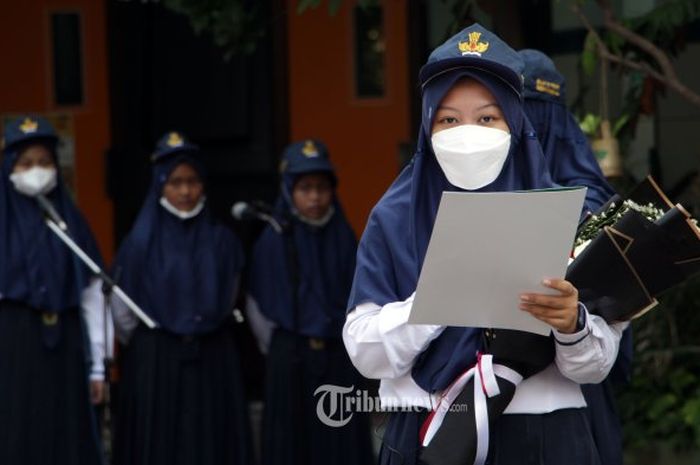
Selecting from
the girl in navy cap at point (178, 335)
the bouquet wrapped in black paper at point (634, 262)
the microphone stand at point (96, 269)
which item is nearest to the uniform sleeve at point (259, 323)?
the girl in navy cap at point (178, 335)

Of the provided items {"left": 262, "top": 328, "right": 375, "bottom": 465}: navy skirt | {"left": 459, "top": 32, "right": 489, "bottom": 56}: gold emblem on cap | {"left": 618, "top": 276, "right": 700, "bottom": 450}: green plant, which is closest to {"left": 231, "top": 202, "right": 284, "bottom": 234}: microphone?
{"left": 262, "top": 328, "right": 375, "bottom": 465}: navy skirt

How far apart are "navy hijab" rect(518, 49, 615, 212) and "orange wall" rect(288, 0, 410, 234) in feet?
11.1

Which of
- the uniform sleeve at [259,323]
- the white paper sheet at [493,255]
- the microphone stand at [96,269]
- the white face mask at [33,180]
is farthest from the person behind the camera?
the uniform sleeve at [259,323]

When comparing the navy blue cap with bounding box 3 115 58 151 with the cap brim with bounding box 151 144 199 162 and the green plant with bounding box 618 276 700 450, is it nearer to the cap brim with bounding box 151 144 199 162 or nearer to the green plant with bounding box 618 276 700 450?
the cap brim with bounding box 151 144 199 162

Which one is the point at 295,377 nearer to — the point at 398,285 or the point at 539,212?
the point at 398,285

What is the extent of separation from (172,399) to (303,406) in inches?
26.0

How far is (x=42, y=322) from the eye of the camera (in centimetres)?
606

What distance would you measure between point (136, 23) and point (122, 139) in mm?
717

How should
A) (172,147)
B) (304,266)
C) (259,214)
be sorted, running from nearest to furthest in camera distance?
(259,214), (172,147), (304,266)

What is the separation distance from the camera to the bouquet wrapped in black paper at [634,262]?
9.92 ft

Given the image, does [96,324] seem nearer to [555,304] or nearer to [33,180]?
[33,180]

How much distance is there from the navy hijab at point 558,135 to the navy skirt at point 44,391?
9.37 ft

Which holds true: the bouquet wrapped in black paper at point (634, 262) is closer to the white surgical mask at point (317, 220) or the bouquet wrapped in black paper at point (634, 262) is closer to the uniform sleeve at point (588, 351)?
the uniform sleeve at point (588, 351)

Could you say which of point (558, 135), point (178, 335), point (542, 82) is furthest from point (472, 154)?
point (178, 335)
